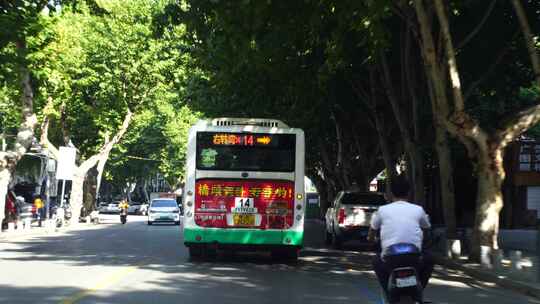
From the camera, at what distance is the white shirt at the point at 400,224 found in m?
7.76

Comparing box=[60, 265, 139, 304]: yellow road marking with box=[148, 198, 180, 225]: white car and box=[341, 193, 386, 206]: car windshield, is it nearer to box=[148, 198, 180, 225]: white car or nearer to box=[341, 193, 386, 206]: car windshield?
box=[341, 193, 386, 206]: car windshield

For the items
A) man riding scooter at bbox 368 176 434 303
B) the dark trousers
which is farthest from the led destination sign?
the dark trousers

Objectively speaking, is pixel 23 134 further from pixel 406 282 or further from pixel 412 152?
pixel 406 282

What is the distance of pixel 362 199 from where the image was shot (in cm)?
2578

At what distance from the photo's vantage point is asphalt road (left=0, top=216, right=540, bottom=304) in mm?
11688

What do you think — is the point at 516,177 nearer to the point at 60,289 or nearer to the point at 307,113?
the point at 307,113

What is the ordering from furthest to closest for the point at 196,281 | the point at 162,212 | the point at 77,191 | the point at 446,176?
1. the point at 77,191
2. the point at 162,212
3. the point at 446,176
4. the point at 196,281

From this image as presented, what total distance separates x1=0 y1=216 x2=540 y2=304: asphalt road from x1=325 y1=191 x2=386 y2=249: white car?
392cm

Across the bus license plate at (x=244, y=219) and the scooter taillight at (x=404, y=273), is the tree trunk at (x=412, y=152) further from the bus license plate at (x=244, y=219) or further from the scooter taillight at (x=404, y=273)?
the scooter taillight at (x=404, y=273)

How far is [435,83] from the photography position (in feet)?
60.5

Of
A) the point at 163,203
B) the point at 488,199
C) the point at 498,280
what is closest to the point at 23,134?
the point at 488,199

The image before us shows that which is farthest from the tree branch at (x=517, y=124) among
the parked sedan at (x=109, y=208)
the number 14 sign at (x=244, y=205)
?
the parked sedan at (x=109, y=208)

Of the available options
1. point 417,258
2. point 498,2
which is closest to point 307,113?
point 498,2

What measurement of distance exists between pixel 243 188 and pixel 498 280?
5788 mm
